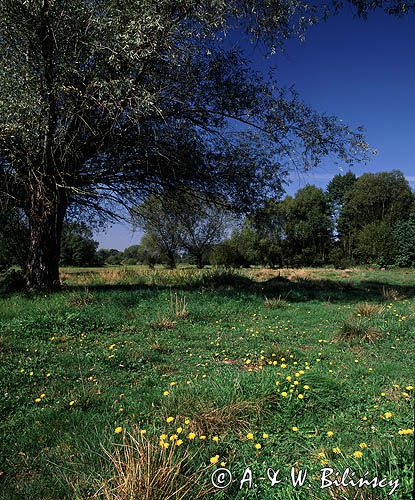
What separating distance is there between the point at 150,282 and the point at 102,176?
4.85 m

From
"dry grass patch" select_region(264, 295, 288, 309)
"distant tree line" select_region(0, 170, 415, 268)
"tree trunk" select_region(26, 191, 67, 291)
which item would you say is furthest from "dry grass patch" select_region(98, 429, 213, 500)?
"distant tree line" select_region(0, 170, 415, 268)

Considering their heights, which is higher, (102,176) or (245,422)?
(102,176)

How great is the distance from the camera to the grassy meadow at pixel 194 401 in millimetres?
2631

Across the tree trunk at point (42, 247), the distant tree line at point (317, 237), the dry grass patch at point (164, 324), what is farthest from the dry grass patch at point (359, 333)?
the distant tree line at point (317, 237)

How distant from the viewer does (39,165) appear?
1014 centimetres

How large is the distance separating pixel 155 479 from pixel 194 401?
136 cm

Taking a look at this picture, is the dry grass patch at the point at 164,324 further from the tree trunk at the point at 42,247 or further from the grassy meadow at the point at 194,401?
the tree trunk at the point at 42,247

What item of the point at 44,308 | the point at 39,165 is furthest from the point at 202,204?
the point at 44,308

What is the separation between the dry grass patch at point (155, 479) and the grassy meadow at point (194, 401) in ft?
0.03

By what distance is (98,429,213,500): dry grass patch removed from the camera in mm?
2328

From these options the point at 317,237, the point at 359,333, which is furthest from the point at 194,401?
the point at 317,237

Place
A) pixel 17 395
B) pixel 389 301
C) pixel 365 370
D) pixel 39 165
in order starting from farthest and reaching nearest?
pixel 389 301 < pixel 39 165 < pixel 365 370 < pixel 17 395

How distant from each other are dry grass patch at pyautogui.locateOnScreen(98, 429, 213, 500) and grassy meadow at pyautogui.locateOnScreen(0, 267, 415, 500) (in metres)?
0.01

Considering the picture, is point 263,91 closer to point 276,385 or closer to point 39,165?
point 39,165
